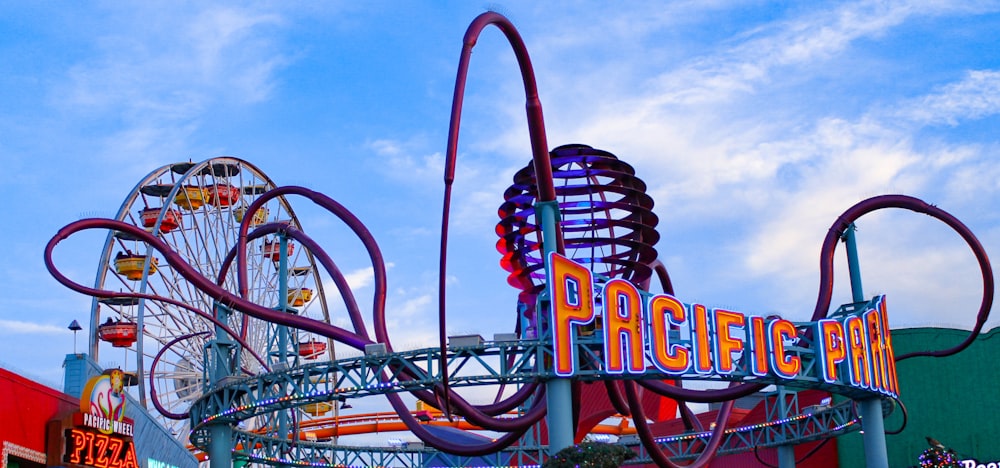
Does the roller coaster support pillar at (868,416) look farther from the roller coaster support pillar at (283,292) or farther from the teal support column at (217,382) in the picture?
the teal support column at (217,382)

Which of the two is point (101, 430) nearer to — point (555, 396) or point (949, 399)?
point (555, 396)

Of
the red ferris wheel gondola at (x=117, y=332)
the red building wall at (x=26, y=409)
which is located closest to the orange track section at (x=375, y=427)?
the red ferris wheel gondola at (x=117, y=332)

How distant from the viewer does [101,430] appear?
994 inches

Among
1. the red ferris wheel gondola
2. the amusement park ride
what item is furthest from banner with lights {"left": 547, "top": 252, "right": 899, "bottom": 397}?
the red ferris wheel gondola

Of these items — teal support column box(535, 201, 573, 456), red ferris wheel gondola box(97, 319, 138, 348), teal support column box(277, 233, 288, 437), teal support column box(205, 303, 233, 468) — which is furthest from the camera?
red ferris wheel gondola box(97, 319, 138, 348)

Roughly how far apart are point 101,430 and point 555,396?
10.0 meters

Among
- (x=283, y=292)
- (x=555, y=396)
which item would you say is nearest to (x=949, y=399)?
(x=555, y=396)

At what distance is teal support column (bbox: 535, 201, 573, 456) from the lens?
27734 mm

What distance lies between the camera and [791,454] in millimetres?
42031

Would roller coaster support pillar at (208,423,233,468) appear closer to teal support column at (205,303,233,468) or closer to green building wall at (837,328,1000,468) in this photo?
teal support column at (205,303,233,468)

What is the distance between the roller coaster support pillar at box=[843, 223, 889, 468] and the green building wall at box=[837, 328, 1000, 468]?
9.83 metres

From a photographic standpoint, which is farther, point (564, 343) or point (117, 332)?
point (117, 332)

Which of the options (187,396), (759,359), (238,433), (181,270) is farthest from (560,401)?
(187,396)

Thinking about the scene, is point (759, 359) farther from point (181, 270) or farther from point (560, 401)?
point (181, 270)
